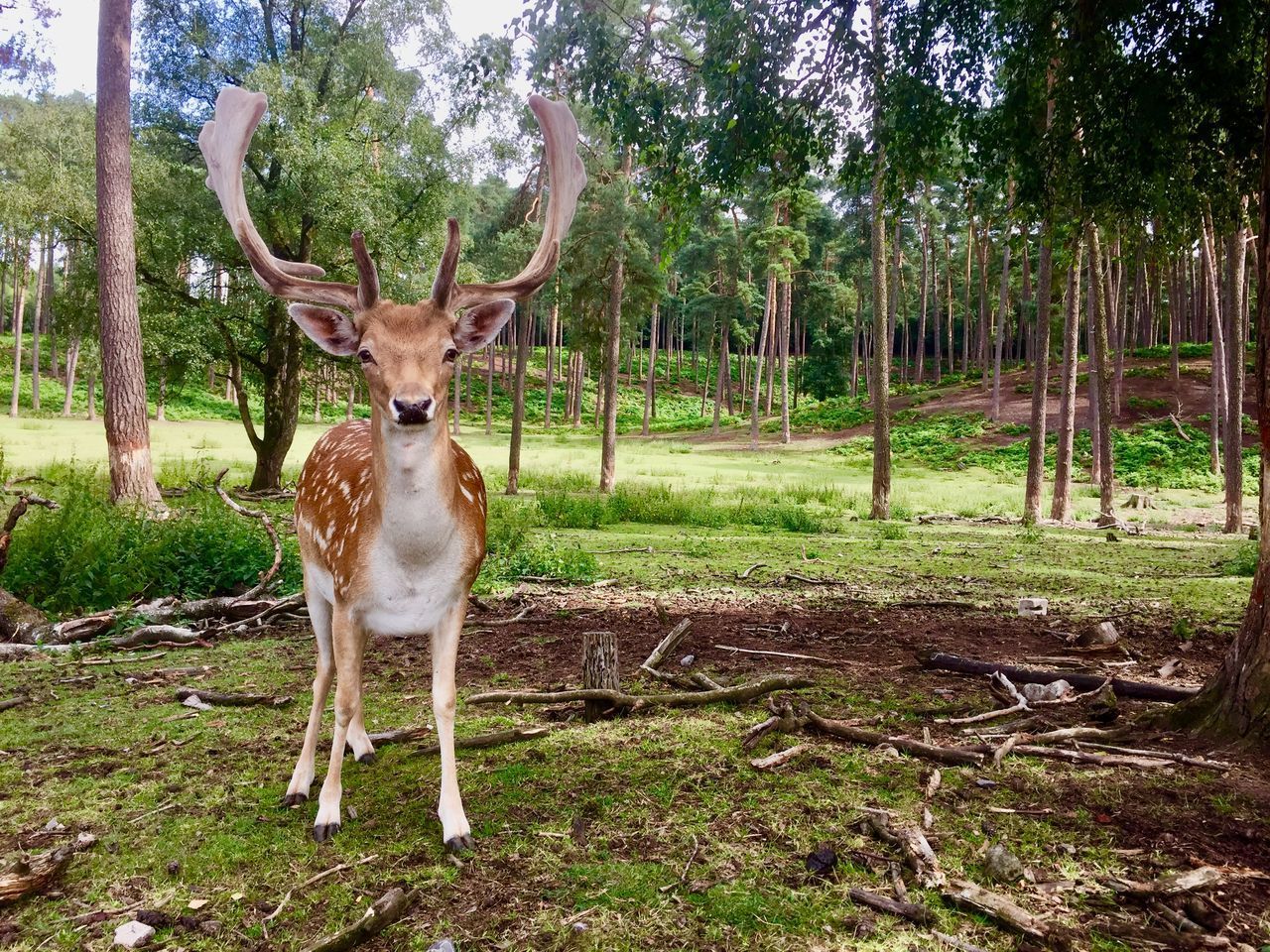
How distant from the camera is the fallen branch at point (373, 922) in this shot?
8.36 feet

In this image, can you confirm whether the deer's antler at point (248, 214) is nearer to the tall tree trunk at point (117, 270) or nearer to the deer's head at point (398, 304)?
the deer's head at point (398, 304)

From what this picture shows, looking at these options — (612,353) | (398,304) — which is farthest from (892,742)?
(612,353)

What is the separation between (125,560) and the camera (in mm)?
7574

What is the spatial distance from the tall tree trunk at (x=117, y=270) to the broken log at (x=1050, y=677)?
33.4 ft

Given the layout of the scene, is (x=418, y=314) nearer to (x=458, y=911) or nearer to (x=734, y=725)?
(x=458, y=911)

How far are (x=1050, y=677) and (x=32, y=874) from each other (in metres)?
4.79

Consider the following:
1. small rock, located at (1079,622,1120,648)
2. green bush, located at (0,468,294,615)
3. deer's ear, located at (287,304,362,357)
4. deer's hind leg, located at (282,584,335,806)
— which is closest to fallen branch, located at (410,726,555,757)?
deer's hind leg, located at (282,584,335,806)

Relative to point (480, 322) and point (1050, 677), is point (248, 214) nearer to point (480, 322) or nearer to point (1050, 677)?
point (480, 322)

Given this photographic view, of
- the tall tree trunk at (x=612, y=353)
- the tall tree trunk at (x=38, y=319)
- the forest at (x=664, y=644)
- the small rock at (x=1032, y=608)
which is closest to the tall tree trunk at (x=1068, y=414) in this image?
the forest at (x=664, y=644)

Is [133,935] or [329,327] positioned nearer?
[133,935]

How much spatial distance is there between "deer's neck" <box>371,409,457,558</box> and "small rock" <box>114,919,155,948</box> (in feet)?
4.73

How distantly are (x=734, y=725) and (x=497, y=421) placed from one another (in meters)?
53.2

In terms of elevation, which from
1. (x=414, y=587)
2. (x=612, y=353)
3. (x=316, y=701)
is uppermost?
(x=612, y=353)

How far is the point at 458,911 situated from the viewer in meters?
2.78
